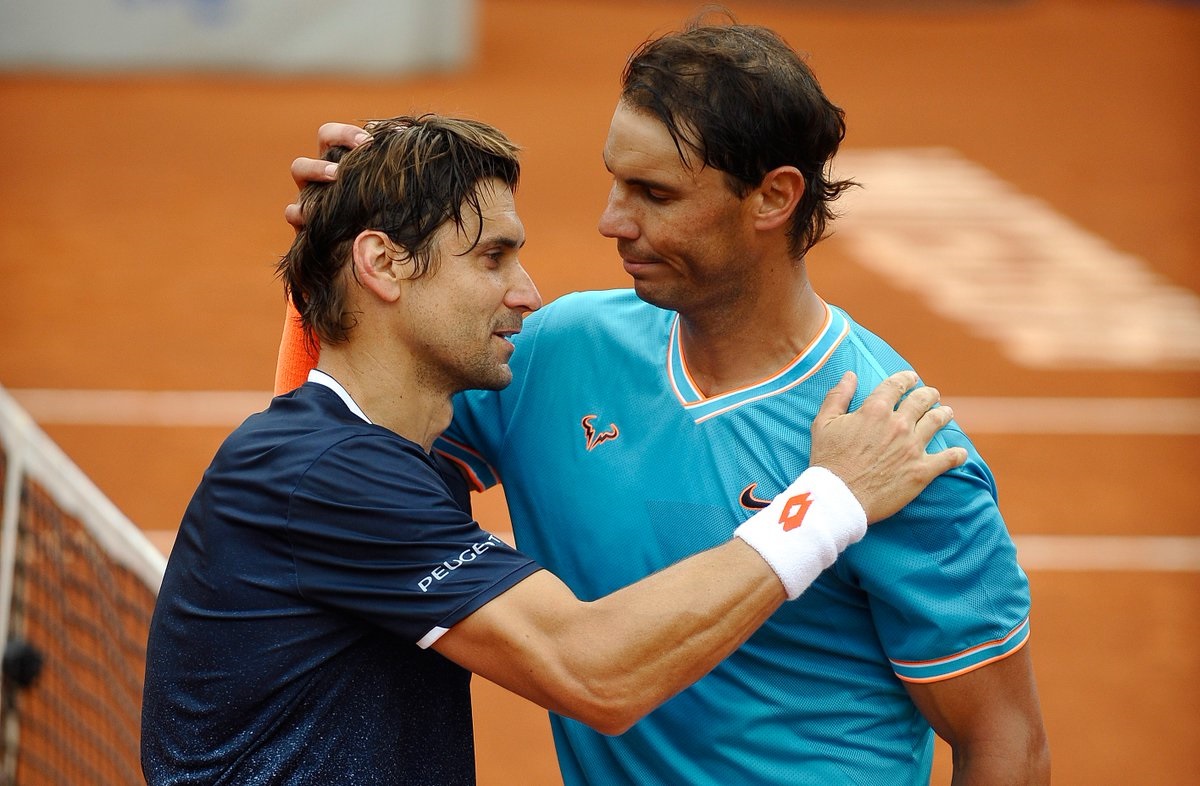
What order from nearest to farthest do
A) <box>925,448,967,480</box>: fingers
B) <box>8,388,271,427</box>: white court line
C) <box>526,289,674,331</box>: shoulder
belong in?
<box>925,448,967,480</box>: fingers → <box>526,289,674,331</box>: shoulder → <box>8,388,271,427</box>: white court line

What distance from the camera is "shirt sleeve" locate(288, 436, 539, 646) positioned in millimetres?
2973

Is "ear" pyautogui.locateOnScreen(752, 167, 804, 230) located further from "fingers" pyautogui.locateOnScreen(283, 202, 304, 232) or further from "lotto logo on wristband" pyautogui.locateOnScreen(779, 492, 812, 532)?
"fingers" pyautogui.locateOnScreen(283, 202, 304, 232)

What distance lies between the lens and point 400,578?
2.98 m

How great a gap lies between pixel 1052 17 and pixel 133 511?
2385cm

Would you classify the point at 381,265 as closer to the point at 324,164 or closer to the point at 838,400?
the point at 324,164

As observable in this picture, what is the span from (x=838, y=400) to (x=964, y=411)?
915 centimetres

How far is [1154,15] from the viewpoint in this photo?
2919 centimetres

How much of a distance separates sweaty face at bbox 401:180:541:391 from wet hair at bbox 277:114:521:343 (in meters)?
0.03

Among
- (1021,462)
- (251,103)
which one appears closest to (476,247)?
(1021,462)

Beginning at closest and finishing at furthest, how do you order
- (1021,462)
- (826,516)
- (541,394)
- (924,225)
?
1. (826,516)
2. (541,394)
3. (1021,462)
4. (924,225)

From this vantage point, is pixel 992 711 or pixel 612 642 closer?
pixel 612 642

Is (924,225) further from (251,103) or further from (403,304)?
(403,304)

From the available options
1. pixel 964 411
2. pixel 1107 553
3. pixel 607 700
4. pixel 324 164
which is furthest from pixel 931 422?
pixel 964 411

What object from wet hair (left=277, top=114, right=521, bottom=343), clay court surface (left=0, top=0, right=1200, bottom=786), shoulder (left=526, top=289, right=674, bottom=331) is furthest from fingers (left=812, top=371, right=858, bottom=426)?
clay court surface (left=0, top=0, right=1200, bottom=786)
